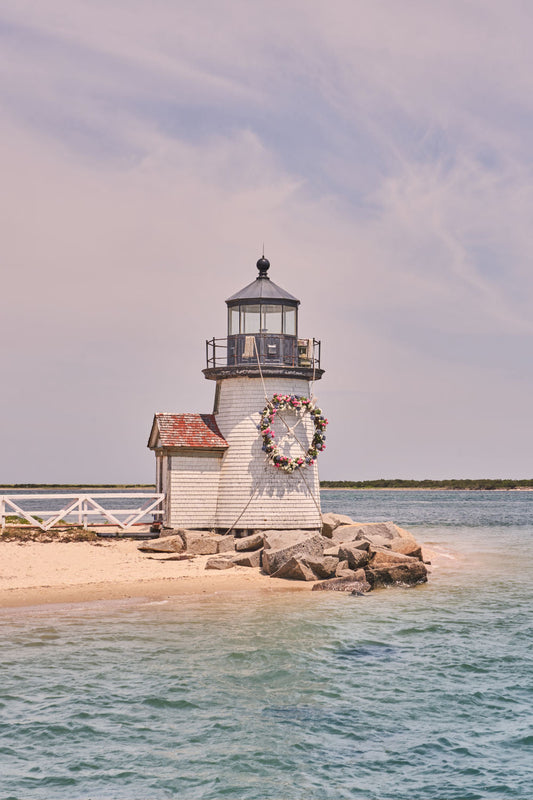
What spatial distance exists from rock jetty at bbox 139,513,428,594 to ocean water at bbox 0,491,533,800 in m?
2.15

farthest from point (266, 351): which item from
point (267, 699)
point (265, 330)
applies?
point (267, 699)

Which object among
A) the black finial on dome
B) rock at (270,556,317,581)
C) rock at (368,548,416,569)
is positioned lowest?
rock at (270,556,317,581)

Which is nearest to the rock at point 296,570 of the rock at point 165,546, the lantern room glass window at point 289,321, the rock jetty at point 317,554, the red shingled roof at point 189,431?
the rock jetty at point 317,554

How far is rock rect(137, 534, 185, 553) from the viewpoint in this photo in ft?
71.6

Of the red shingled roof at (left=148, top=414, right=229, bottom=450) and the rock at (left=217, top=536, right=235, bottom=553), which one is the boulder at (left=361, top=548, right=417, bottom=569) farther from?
the red shingled roof at (left=148, top=414, right=229, bottom=450)

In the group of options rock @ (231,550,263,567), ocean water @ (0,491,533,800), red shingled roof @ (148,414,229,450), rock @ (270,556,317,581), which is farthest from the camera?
red shingled roof @ (148,414,229,450)

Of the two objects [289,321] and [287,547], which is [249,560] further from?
[289,321]

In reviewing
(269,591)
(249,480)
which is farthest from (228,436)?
(269,591)

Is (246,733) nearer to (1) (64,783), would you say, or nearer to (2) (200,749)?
(2) (200,749)

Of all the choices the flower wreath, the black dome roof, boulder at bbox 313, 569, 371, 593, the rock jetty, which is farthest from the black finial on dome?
boulder at bbox 313, 569, 371, 593

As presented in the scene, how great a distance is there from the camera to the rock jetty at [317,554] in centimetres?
1927

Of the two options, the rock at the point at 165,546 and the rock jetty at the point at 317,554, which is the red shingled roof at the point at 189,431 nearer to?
the rock jetty at the point at 317,554

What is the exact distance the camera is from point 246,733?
930 cm

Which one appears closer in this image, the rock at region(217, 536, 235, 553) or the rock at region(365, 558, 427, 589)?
the rock at region(365, 558, 427, 589)
